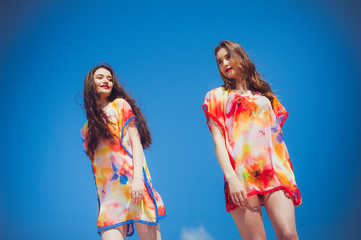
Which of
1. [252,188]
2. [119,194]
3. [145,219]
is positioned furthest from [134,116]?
[252,188]

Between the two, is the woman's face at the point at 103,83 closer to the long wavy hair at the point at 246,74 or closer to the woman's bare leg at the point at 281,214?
the long wavy hair at the point at 246,74

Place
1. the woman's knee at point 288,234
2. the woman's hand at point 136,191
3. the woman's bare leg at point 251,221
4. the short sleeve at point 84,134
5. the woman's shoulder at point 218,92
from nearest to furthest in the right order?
the woman's knee at point 288,234, the woman's bare leg at point 251,221, the woman's hand at point 136,191, the woman's shoulder at point 218,92, the short sleeve at point 84,134

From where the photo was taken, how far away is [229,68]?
330cm

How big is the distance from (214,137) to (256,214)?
0.70m

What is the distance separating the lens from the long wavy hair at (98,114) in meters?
3.42

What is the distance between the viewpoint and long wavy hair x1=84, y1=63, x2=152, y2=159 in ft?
11.2

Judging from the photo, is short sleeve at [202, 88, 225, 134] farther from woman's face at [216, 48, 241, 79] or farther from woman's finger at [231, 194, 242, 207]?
woman's finger at [231, 194, 242, 207]

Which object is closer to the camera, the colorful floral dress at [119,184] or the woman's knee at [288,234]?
the woman's knee at [288,234]

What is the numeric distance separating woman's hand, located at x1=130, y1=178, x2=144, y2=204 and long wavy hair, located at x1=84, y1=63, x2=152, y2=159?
1.62 ft

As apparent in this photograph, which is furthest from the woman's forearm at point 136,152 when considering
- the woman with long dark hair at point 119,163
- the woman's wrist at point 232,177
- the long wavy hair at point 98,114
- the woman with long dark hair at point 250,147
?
the woman's wrist at point 232,177

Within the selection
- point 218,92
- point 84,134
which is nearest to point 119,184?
point 84,134

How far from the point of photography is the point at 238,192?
2.78 meters

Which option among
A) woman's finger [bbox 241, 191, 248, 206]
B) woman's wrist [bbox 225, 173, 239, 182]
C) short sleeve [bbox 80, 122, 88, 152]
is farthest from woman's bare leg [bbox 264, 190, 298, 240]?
short sleeve [bbox 80, 122, 88, 152]

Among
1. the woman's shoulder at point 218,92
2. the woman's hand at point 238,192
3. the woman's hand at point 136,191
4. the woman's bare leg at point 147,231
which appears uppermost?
the woman's shoulder at point 218,92
